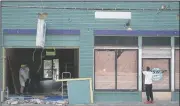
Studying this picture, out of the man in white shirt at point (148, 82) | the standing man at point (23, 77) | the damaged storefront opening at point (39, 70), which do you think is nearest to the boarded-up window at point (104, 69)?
the man in white shirt at point (148, 82)

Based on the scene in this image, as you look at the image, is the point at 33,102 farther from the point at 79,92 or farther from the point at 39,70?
the point at 39,70

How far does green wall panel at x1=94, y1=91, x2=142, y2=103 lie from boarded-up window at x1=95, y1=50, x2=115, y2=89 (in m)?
0.34

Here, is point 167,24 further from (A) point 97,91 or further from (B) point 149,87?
(A) point 97,91

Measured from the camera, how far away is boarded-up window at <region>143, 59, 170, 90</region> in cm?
1719

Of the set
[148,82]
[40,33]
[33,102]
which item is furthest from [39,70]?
[148,82]

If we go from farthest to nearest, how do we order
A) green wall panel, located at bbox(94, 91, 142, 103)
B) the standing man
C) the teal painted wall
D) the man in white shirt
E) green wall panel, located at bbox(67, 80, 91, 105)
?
the standing man < green wall panel, located at bbox(94, 91, 142, 103) < the teal painted wall < green wall panel, located at bbox(67, 80, 91, 105) < the man in white shirt

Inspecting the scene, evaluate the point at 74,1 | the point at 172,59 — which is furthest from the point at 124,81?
the point at 74,1

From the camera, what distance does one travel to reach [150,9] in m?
16.8

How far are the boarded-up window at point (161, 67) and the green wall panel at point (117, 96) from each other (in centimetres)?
100

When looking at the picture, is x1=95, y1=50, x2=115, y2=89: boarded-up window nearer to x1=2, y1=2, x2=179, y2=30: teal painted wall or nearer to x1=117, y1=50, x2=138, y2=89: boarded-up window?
x1=117, y1=50, x2=138, y2=89: boarded-up window

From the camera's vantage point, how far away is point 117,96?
1688 centimetres

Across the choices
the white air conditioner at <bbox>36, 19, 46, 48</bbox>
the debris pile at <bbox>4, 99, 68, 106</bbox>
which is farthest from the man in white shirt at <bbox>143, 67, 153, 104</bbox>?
the white air conditioner at <bbox>36, 19, 46, 48</bbox>

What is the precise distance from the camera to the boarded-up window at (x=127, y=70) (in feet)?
56.1

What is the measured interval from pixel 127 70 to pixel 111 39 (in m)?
1.58
